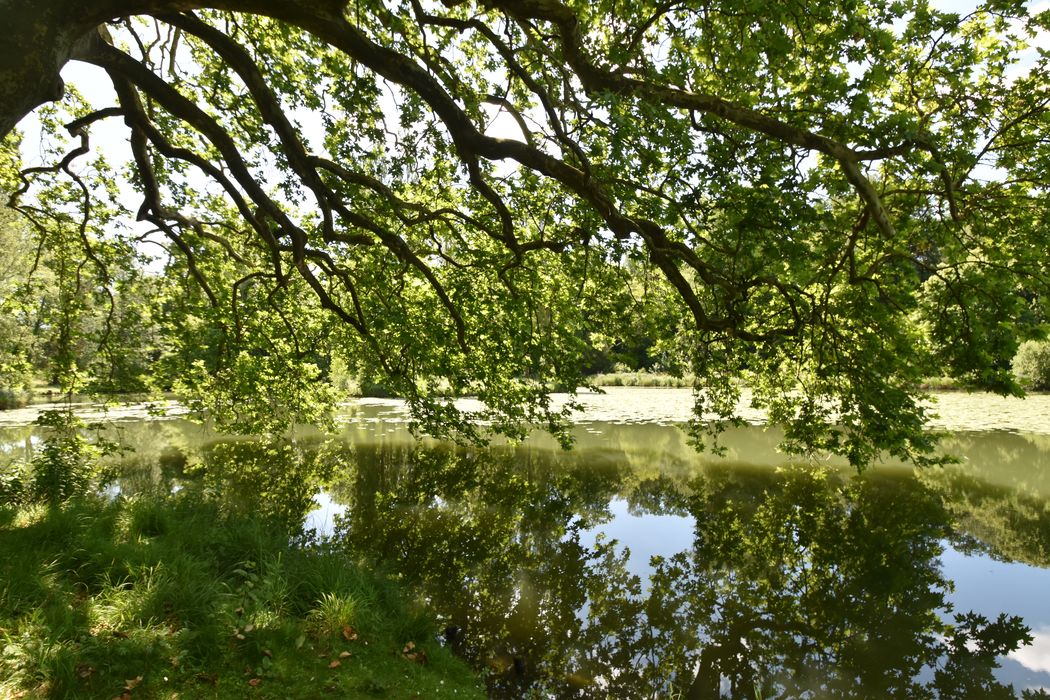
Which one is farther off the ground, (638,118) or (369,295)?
(638,118)

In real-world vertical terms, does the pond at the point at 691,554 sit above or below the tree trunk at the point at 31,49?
below

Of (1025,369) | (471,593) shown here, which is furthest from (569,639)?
(1025,369)

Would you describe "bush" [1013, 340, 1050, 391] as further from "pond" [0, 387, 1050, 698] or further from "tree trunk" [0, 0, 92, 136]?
"tree trunk" [0, 0, 92, 136]

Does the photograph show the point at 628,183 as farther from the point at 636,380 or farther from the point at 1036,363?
the point at 636,380

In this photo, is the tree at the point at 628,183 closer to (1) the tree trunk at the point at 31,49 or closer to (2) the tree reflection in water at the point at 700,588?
(1) the tree trunk at the point at 31,49

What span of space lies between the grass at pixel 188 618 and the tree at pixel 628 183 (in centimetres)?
262

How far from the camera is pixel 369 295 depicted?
7.74 m

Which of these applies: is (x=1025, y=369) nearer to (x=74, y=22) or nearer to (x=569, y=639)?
(x=569, y=639)

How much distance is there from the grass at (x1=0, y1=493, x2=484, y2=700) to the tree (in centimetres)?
262

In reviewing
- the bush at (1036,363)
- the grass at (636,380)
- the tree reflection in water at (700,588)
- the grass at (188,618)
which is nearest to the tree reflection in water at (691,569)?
the tree reflection in water at (700,588)

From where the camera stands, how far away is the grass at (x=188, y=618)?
3.17 meters

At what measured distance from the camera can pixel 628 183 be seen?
15.3ft

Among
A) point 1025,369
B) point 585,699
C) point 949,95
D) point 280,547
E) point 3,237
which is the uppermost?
point 3,237

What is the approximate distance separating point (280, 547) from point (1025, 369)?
116 feet
